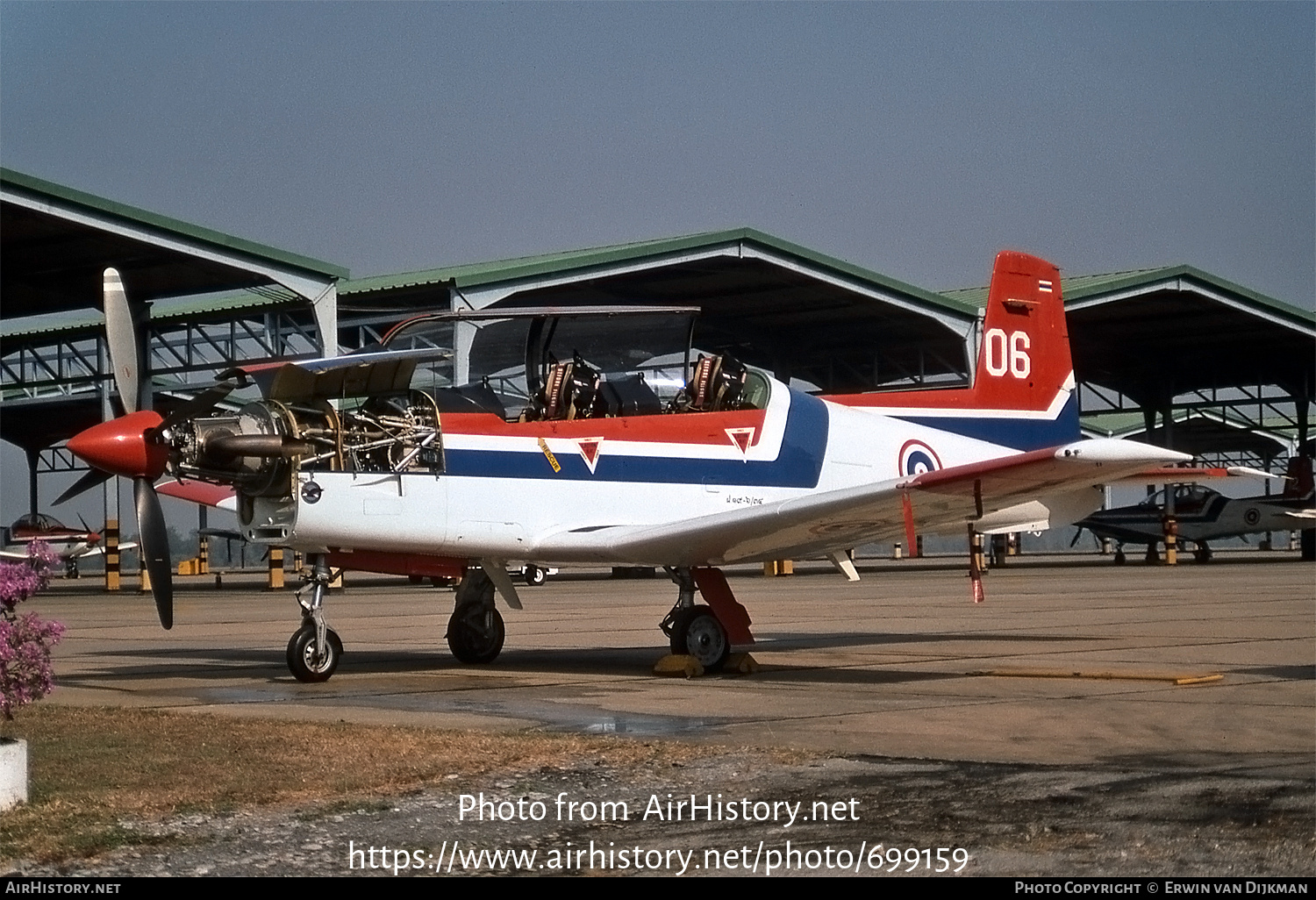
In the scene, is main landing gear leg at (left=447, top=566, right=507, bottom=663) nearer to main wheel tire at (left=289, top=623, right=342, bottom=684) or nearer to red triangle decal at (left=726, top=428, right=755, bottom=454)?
main wheel tire at (left=289, top=623, right=342, bottom=684)

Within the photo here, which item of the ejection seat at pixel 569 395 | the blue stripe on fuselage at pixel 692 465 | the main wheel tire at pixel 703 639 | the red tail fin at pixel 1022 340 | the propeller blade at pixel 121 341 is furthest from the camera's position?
the red tail fin at pixel 1022 340

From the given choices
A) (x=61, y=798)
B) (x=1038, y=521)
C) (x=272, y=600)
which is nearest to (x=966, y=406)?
(x=1038, y=521)

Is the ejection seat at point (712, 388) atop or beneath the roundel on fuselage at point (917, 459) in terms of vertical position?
atop

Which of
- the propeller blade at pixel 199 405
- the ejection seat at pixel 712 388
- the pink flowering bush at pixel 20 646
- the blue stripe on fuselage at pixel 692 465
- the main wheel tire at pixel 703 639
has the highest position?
the ejection seat at pixel 712 388

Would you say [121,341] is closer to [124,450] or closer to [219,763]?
[124,450]

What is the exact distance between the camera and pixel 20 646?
21.2ft

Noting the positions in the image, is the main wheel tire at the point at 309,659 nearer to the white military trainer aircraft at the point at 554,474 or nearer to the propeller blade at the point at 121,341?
the white military trainer aircraft at the point at 554,474

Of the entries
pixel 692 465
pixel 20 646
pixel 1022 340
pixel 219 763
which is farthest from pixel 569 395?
pixel 20 646

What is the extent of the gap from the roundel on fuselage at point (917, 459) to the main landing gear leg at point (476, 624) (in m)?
3.76

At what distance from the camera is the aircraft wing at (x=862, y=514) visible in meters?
10.2

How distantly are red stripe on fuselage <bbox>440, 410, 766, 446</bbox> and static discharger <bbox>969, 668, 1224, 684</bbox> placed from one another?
2.79 meters

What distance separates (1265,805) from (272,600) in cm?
2278

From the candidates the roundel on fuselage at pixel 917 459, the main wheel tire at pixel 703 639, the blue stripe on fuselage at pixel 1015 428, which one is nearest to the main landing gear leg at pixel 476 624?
the main wheel tire at pixel 703 639

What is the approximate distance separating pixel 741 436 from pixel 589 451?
4.51 ft
